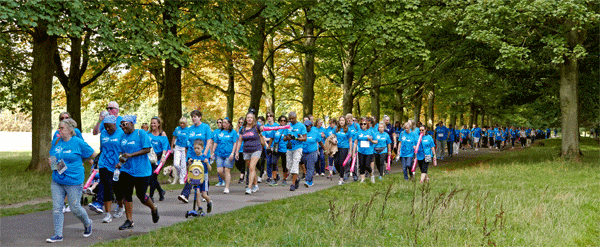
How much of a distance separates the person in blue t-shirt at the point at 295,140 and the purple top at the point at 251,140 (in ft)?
3.08

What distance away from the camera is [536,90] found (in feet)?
94.3

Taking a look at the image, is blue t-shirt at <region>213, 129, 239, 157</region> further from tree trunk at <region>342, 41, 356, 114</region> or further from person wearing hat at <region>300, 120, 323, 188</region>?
tree trunk at <region>342, 41, 356, 114</region>

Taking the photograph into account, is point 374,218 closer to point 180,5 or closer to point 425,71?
point 180,5

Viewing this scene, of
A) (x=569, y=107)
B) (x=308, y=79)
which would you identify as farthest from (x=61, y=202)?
(x=308, y=79)

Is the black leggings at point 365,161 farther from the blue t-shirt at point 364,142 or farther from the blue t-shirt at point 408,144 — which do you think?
the blue t-shirt at point 408,144

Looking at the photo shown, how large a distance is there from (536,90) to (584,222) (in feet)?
71.9

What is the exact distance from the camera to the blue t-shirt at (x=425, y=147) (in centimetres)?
1316

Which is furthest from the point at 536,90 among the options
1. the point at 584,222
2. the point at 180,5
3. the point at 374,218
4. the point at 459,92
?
the point at 374,218

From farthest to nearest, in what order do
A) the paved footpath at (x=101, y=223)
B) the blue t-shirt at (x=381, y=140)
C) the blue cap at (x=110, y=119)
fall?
the blue t-shirt at (x=381, y=140) < the blue cap at (x=110, y=119) < the paved footpath at (x=101, y=223)

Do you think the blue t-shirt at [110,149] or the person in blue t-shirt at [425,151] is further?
the person in blue t-shirt at [425,151]

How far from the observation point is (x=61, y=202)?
7.02 metres

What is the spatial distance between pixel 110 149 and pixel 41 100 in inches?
387

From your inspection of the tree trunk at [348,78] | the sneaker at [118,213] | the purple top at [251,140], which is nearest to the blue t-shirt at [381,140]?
the purple top at [251,140]

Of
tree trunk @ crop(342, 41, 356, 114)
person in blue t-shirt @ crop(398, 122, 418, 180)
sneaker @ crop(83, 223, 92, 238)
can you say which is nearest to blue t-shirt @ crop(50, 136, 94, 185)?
sneaker @ crop(83, 223, 92, 238)
